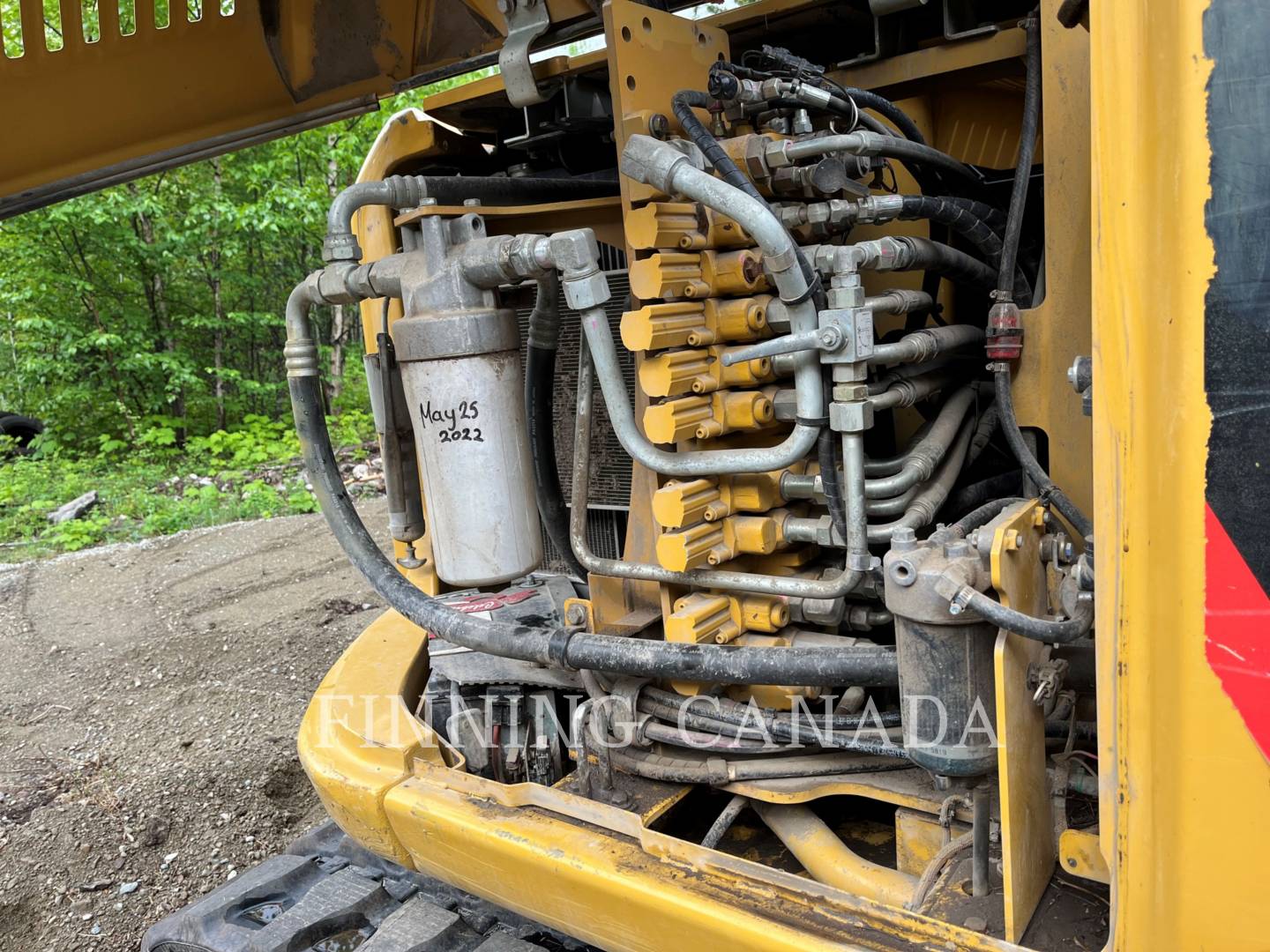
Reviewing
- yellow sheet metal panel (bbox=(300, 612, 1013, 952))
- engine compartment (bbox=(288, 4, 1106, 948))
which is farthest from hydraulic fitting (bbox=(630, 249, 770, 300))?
yellow sheet metal panel (bbox=(300, 612, 1013, 952))

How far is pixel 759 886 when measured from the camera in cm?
154

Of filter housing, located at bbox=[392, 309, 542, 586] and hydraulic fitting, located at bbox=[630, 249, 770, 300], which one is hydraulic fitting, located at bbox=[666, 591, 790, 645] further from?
hydraulic fitting, located at bbox=[630, 249, 770, 300]

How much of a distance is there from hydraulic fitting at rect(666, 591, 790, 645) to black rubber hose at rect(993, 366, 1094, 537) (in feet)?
1.66

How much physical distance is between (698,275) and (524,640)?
0.75 meters

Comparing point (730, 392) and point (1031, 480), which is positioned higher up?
point (730, 392)

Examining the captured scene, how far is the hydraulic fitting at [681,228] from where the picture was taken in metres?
1.73

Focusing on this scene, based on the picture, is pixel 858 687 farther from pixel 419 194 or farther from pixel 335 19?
pixel 335 19

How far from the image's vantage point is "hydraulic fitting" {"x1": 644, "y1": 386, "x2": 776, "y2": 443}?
1.76 m

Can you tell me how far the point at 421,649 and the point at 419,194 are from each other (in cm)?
109

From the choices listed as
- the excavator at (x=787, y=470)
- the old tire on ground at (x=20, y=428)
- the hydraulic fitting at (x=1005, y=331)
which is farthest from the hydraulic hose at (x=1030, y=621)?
the old tire on ground at (x=20, y=428)

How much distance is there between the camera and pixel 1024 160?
166 centimetres

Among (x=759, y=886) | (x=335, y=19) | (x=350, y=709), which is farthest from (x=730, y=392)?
(x=335, y=19)

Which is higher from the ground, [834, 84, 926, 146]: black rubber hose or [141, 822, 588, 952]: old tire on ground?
[834, 84, 926, 146]: black rubber hose

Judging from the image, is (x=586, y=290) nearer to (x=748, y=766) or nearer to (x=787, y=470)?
(x=787, y=470)
